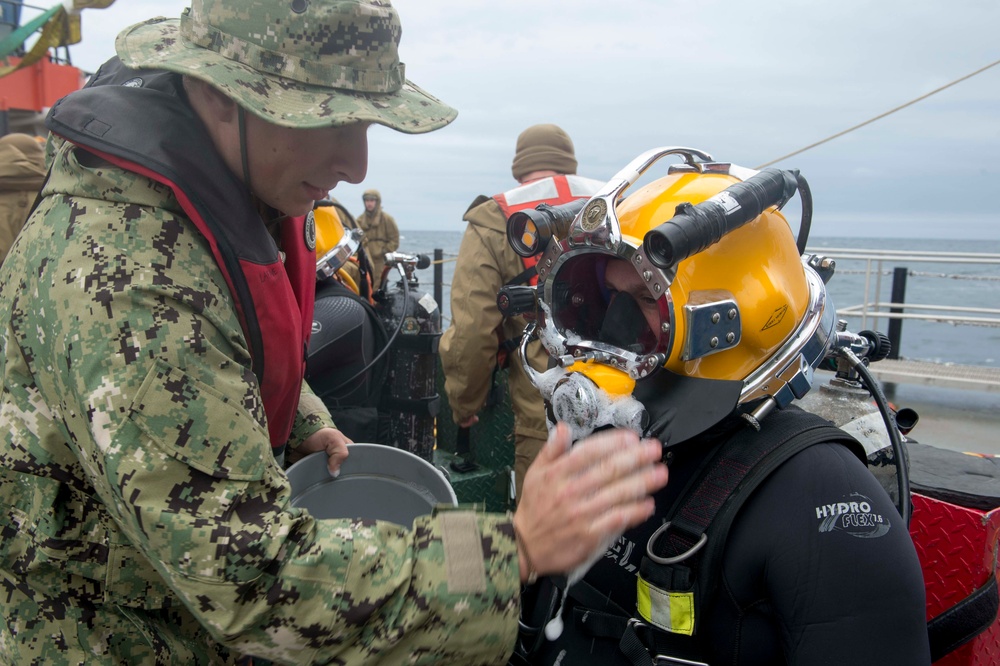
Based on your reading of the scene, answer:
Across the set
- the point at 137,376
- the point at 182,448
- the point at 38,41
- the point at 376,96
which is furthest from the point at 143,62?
the point at 38,41

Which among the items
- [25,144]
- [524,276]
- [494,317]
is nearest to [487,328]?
[494,317]

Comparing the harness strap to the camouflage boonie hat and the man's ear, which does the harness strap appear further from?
the man's ear

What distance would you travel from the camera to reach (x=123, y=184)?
4.47 ft

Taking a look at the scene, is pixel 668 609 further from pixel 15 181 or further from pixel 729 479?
pixel 15 181

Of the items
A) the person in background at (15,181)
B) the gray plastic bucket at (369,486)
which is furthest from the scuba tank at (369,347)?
the person in background at (15,181)

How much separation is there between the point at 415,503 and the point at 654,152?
3.88ft

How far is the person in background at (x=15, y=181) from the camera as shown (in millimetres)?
4535

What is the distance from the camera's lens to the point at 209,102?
5.00 feet

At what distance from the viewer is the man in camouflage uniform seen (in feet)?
3.93

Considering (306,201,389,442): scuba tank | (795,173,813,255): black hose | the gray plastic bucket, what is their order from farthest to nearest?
(306,201,389,442): scuba tank → the gray plastic bucket → (795,173,813,255): black hose

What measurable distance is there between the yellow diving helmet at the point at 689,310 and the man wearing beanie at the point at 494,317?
6.24 feet

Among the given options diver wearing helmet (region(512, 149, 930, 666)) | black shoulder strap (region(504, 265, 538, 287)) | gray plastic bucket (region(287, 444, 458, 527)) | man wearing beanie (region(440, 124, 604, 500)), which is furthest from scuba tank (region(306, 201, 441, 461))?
diver wearing helmet (region(512, 149, 930, 666))

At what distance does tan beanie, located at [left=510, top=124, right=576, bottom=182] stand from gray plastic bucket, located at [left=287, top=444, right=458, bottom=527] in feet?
8.28

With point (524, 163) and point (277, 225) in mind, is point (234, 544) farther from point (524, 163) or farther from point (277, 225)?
point (524, 163)
